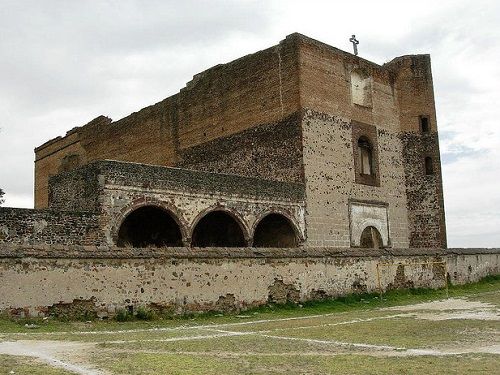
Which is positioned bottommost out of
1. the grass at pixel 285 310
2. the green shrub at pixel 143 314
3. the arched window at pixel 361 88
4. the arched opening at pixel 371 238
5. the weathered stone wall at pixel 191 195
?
the grass at pixel 285 310

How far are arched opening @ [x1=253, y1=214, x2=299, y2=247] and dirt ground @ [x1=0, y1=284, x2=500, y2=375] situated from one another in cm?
1021

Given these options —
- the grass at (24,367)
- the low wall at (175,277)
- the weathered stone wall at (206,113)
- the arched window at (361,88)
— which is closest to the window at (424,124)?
the arched window at (361,88)

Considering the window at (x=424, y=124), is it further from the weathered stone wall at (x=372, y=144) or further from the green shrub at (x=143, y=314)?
the green shrub at (x=143, y=314)

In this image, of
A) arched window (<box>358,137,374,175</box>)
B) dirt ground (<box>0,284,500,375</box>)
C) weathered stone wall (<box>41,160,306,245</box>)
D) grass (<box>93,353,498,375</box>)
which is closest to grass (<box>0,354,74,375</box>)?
dirt ground (<box>0,284,500,375</box>)

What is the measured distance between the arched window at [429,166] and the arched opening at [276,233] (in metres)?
8.48

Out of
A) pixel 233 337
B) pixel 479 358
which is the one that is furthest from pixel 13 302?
pixel 479 358

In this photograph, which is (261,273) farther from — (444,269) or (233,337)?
(444,269)

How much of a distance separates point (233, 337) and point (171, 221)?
39.0ft

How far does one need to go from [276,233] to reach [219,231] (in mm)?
2258

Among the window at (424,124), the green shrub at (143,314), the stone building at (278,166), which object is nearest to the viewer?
the green shrub at (143,314)

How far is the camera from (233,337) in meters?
10.2

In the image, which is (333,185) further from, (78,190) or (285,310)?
(285,310)

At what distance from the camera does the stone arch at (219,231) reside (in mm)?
23078

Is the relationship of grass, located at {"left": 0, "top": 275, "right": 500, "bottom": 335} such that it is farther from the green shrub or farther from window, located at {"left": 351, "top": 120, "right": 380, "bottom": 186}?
window, located at {"left": 351, "top": 120, "right": 380, "bottom": 186}
